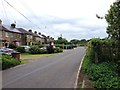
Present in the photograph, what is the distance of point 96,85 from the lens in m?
12.2

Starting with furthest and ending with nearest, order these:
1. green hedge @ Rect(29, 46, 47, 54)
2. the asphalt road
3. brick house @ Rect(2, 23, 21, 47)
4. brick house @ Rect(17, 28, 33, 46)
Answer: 1. brick house @ Rect(17, 28, 33, 46)
2. brick house @ Rect(2, 23, 21, 47)
3. green hedge @ Rect(29, 46, 47, 54)
4. the asphalt road

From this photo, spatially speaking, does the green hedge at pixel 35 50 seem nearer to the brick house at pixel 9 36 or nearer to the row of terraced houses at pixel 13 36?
the row of terraced houses at pixel 13 36

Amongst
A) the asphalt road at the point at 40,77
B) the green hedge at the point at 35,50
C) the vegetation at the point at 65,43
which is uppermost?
the vegetation at the point at 65,43

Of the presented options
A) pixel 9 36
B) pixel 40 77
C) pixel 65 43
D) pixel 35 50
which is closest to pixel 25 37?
pixel 9 36

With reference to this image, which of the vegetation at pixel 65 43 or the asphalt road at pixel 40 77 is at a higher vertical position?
the vegetation at pixel 65 43

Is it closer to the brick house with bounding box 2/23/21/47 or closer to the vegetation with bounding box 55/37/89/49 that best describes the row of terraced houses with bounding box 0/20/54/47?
the brick house with bounding box 2/23/21/47

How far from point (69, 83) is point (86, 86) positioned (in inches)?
69.7

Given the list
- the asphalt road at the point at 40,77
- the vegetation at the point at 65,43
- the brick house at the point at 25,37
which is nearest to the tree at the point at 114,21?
the asphalt road at the point at 40,77

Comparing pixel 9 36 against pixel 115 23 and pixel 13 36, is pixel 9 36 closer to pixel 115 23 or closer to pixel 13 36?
pixel 13 36

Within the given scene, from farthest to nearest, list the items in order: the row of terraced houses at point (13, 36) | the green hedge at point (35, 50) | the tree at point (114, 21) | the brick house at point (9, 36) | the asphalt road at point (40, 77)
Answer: the brick house at point (9, 36) < the row of terraced houses at point (13, 36) < the green hedge at point (35, 50) < the tree at point (114, 21) < the asphalt road at point (40, 77)

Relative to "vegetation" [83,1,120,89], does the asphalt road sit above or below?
below

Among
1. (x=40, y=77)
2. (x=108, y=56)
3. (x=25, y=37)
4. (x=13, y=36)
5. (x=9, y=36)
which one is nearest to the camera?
(x=40, y=77)

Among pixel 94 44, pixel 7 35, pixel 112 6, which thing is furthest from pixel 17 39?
pixel 112 6

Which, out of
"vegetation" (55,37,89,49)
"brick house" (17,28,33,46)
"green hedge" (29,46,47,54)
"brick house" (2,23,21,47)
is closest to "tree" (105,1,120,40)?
"green hedge" (29,46,47,54)
